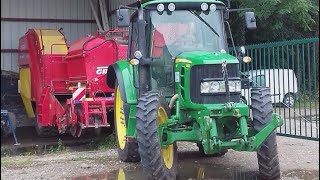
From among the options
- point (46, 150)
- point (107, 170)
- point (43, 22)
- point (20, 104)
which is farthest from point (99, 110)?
point (43, 22)

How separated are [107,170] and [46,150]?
334cm

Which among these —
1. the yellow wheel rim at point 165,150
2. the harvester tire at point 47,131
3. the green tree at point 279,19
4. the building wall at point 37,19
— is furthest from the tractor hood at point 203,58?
the building wall at point 37,19

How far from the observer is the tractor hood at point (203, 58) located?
20.5ft

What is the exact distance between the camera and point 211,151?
584 cm

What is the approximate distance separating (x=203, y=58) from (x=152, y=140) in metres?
1.24

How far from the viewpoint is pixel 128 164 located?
7.80 meters

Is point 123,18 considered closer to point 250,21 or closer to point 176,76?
point 176,76

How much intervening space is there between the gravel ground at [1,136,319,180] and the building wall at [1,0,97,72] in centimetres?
875

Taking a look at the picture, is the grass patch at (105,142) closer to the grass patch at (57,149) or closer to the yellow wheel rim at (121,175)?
the grass patch at (57,149)

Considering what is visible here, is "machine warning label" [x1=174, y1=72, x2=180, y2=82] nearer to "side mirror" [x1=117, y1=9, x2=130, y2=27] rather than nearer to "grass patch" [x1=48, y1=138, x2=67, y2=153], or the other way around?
"side mirror" [x1=117, y1=9, x2=130, y2=27]

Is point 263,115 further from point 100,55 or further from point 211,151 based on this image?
point 100,55

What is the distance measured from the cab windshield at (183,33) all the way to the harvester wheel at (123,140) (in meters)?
1.07

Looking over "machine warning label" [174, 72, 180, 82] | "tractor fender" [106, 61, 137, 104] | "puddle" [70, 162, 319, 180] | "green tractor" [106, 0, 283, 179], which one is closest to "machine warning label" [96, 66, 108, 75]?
"tractor fender" [106, 61, 137, 104]

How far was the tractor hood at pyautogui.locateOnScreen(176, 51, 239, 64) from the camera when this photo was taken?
6238 mm
